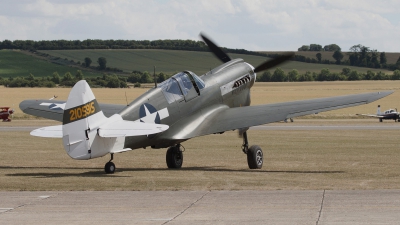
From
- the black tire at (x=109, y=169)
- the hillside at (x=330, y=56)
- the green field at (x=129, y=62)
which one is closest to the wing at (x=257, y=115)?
the black tire at (x=109, y=169)

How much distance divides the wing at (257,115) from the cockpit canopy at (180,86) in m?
0.64

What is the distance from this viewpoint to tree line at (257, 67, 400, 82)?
13138 centimetres

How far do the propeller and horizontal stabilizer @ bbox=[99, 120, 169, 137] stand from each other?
24.4ft

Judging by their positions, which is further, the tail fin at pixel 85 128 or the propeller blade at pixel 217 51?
the propeller blade at pixel 217 51

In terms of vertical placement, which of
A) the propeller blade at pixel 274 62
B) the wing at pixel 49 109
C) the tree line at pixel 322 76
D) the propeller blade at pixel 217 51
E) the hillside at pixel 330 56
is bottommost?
the wing at pixel 49 109

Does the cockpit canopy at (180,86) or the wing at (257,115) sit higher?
the cockpit canopy at (180,86)

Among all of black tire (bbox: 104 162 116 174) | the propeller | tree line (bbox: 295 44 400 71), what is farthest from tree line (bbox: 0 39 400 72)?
black tire (bbox: 104 162 116 174)

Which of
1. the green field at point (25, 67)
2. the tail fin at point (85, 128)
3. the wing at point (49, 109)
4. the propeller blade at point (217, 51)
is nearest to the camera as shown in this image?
the tail fin at point (85, 128)

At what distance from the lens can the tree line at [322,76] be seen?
131 metres

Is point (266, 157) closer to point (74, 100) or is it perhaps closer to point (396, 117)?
point (74, 100)

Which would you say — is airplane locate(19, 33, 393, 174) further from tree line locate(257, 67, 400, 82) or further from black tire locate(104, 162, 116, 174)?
tree line locate(257, 67, 400, 82)

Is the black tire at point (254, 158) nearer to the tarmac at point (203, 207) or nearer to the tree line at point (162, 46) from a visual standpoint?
the tarmac at point (203, 207)

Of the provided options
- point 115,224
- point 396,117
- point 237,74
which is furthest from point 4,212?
point 396,117

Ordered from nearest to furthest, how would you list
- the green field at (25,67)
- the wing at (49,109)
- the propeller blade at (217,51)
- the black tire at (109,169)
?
the black tire at (109,169), the wing at (49,109), the propeller blade at (217,51), the green field at (25,67)
